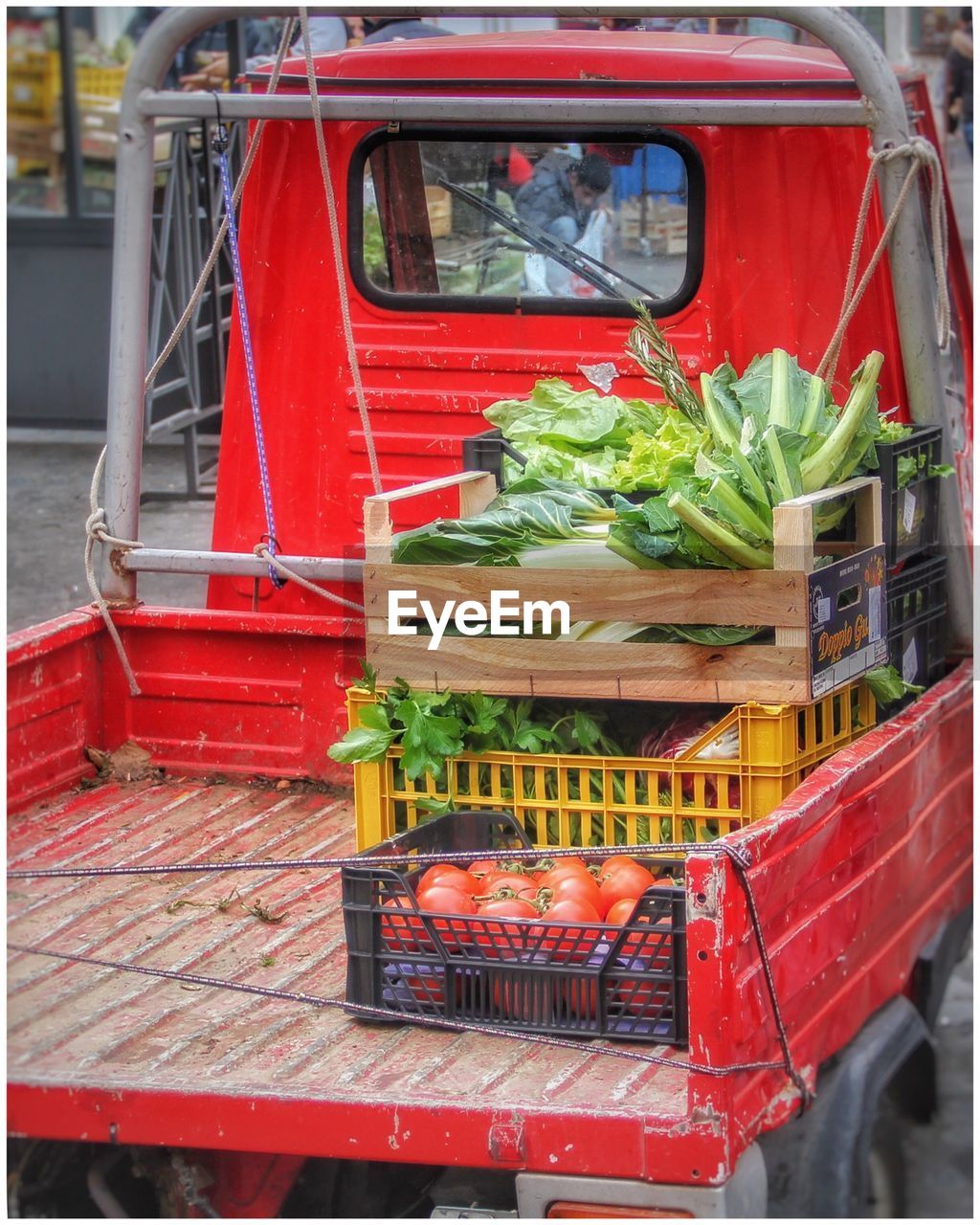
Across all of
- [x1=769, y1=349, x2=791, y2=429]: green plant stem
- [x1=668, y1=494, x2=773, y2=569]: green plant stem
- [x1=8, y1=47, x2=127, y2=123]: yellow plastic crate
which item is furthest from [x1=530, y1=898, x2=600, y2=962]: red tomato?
[x1=8, y1=47, x2=127, y2=123]: yellow plastic crate

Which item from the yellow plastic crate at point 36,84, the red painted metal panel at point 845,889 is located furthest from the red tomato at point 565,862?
the yellow plastic crate at point 36,84

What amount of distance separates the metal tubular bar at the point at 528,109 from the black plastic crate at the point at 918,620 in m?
1.12

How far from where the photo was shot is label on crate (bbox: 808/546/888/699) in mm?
3578

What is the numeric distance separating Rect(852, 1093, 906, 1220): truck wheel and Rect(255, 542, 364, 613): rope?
5.99 ft

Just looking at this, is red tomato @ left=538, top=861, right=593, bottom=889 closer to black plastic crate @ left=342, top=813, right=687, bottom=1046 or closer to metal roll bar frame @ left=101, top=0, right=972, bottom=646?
black plastic crate @ left=342, top=813, right=687, bottom=1046

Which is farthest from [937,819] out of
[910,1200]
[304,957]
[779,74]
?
[779,74]

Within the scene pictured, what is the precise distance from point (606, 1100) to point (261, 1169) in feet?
2.29

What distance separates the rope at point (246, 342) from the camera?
4.61m

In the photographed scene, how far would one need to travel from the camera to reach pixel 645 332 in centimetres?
436

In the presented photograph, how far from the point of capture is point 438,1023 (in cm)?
325

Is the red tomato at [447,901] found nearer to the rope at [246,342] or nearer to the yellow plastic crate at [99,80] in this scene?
the rope at [246,342]

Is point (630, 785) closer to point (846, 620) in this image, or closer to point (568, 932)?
point (568, 932)

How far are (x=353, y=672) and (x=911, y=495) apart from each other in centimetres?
155
